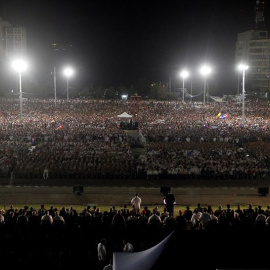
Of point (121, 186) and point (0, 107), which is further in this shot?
point (0, 107)

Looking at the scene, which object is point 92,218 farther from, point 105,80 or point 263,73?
point 105,80

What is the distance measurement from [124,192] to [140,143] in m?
12.7

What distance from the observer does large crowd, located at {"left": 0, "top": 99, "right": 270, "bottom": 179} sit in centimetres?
2530

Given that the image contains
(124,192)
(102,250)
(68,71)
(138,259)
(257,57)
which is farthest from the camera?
(257,57)

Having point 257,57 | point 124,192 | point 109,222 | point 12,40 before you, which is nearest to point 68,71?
point 124,192

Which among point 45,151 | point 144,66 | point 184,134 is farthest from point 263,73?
point 45,151

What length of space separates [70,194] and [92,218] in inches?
343

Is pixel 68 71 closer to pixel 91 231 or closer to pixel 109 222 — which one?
pixel 109 222

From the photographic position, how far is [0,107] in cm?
5362

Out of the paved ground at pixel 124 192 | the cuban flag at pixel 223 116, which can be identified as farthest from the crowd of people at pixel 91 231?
the cuban flag at pixel 223 116

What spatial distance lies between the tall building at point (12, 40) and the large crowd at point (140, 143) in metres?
80.3

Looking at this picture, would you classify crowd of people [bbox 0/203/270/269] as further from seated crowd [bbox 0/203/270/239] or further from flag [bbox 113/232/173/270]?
flag [bbox 113/232/173/270]

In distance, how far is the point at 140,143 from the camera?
3541 centimetres

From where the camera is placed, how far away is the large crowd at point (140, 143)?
25297 millimetres
